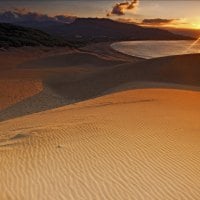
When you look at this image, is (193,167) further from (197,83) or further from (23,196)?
(197,83)

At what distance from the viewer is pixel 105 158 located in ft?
25.2

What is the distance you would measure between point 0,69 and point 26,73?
379 centimetres

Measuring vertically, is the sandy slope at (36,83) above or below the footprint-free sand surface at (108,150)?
below

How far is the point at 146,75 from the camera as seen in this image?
2541cm

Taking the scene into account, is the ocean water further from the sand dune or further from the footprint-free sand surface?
the footprint-free sand surface

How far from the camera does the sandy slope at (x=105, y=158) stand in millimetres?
6184

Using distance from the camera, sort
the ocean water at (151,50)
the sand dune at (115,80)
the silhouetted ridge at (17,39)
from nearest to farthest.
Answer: the sand dune at (115,80) < the silhouetted ridge at (17,39) < the ocean water at (151,50)

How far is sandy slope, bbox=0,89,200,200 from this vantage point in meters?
6.18

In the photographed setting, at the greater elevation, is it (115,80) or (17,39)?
(115,80)

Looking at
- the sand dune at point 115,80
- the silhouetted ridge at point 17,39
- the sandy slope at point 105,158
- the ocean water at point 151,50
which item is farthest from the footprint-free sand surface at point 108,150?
the ocean water at point 151,50

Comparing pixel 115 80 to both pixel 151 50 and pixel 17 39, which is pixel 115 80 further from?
pixel 151 50

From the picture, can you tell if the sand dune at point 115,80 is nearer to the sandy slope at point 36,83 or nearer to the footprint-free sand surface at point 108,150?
the sandy slope at point 36,83

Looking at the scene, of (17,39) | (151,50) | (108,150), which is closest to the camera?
(108,150)

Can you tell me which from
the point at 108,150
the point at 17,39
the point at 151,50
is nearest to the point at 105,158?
the point at 108,150
